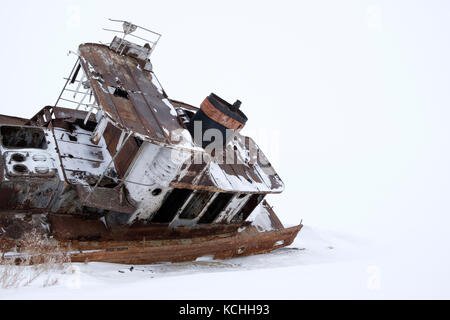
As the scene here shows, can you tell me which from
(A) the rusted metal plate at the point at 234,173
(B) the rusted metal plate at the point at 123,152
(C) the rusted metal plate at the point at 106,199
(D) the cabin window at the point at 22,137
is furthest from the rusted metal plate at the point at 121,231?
(D) the cabin window at the point at 22,137

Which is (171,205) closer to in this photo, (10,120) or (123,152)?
(123,152)

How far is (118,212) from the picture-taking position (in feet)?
23.8

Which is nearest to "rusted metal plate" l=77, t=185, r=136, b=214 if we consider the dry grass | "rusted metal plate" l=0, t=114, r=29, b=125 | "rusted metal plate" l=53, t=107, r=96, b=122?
the dry grass

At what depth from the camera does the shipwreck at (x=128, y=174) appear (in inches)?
258

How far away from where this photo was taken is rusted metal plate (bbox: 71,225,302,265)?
659cm

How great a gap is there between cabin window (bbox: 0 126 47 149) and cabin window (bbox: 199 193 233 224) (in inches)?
138

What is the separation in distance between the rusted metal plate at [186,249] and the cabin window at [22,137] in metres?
2.47

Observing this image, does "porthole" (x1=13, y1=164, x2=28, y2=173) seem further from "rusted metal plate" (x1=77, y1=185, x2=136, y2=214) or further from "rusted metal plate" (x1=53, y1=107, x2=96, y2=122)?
"rusted metal plate" (x1=53, y1=107, x2=96, y2=122)

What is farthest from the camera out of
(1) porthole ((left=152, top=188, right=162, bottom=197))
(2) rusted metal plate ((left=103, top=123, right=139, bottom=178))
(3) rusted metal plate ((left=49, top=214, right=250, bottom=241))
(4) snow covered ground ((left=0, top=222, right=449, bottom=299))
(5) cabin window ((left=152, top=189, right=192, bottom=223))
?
(5) cabin window ((left=152, top=189, right=192, bottom=223))

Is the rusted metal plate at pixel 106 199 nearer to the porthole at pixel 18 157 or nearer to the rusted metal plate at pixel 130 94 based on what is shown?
the porthole at pixel 18 157

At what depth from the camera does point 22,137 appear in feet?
25.7
